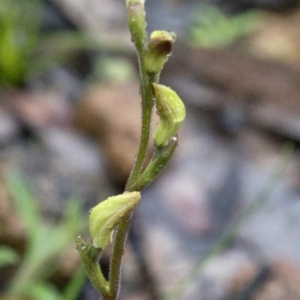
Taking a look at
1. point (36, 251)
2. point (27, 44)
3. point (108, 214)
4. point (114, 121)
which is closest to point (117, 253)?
point (108, 214)

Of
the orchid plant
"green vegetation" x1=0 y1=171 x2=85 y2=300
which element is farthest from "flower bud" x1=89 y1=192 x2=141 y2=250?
"green vegetation" x1=0 y1=171 x2=85 y2=300

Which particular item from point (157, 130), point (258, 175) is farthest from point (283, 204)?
point (157, 130)

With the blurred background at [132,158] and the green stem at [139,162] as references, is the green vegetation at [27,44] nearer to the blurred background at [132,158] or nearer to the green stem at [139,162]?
the blurred background at [132,158]

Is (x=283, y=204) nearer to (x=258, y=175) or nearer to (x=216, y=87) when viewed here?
(x=258, y=175)

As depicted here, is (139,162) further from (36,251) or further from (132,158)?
(132,158)

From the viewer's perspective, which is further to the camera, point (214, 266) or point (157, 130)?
point (214, 266)

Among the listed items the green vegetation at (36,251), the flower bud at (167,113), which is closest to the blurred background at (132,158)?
the green vegetation at (36,251)
